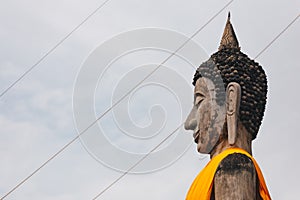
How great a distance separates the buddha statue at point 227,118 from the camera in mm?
5906

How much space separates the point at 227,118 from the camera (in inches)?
249

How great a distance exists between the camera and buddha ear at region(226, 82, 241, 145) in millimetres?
6254

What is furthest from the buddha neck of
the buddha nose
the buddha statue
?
the buddha nose

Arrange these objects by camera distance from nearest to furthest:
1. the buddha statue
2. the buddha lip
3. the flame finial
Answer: the buddha statue, the buddha lip, the flame finial

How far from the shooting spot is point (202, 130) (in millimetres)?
6438

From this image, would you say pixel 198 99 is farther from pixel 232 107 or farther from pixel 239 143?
pixel 239 143

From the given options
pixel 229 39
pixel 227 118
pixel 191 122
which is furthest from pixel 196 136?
pixel 229 39

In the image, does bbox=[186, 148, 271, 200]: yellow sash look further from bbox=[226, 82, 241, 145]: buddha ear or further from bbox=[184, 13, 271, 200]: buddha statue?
bbox=[226, 82, 241, 145]: buddha ear

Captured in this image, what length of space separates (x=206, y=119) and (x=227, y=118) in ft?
0.77

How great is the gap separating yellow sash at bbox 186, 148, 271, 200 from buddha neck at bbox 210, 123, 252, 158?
0.10 meters

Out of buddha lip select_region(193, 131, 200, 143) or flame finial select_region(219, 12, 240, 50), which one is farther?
flame finial select_region(219, 12, 240, 50)

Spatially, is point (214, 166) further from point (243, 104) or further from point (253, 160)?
point (243, 104)

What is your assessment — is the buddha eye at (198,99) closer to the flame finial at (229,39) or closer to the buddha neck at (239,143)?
the buddha neck at (239,143)

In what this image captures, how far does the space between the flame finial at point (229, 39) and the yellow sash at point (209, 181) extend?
1.29 meters
